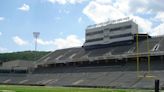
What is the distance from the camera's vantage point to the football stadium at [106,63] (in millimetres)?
56631

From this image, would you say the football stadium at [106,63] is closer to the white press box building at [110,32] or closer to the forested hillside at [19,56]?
the white press box building at [110,32]

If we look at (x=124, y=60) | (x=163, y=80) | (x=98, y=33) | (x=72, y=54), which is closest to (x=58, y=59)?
(x=72, y=54)

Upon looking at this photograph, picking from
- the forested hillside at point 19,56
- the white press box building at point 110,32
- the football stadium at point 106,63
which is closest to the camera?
the football stadium at point 106,63

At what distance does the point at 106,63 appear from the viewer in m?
69.9

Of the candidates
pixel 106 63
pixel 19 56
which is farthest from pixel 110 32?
pixel 19 56

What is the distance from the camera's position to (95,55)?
73750mm

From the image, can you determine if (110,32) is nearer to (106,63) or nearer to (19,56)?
(106,63)

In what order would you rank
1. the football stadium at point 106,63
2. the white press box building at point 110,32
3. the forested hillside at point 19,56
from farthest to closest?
the forested hillside at point 19,56 → the white press box building at point 110,32 → the football stadium at point 106,63

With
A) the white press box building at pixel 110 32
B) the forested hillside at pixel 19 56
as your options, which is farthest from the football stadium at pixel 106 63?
the forested hillside at pixel 19 56

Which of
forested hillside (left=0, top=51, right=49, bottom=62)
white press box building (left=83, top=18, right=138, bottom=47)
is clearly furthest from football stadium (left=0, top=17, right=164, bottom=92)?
forested hillside (left=0, top=51, right=49, bottom=62)

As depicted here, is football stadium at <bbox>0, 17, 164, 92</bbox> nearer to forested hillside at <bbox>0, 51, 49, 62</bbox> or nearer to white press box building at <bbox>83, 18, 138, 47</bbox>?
white press box building at <bbox>83, 18, 138, 47</bbox>

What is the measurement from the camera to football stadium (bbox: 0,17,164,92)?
56631 millimetres

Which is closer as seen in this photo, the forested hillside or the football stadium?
the football stadium

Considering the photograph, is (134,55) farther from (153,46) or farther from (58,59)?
(58,59)
